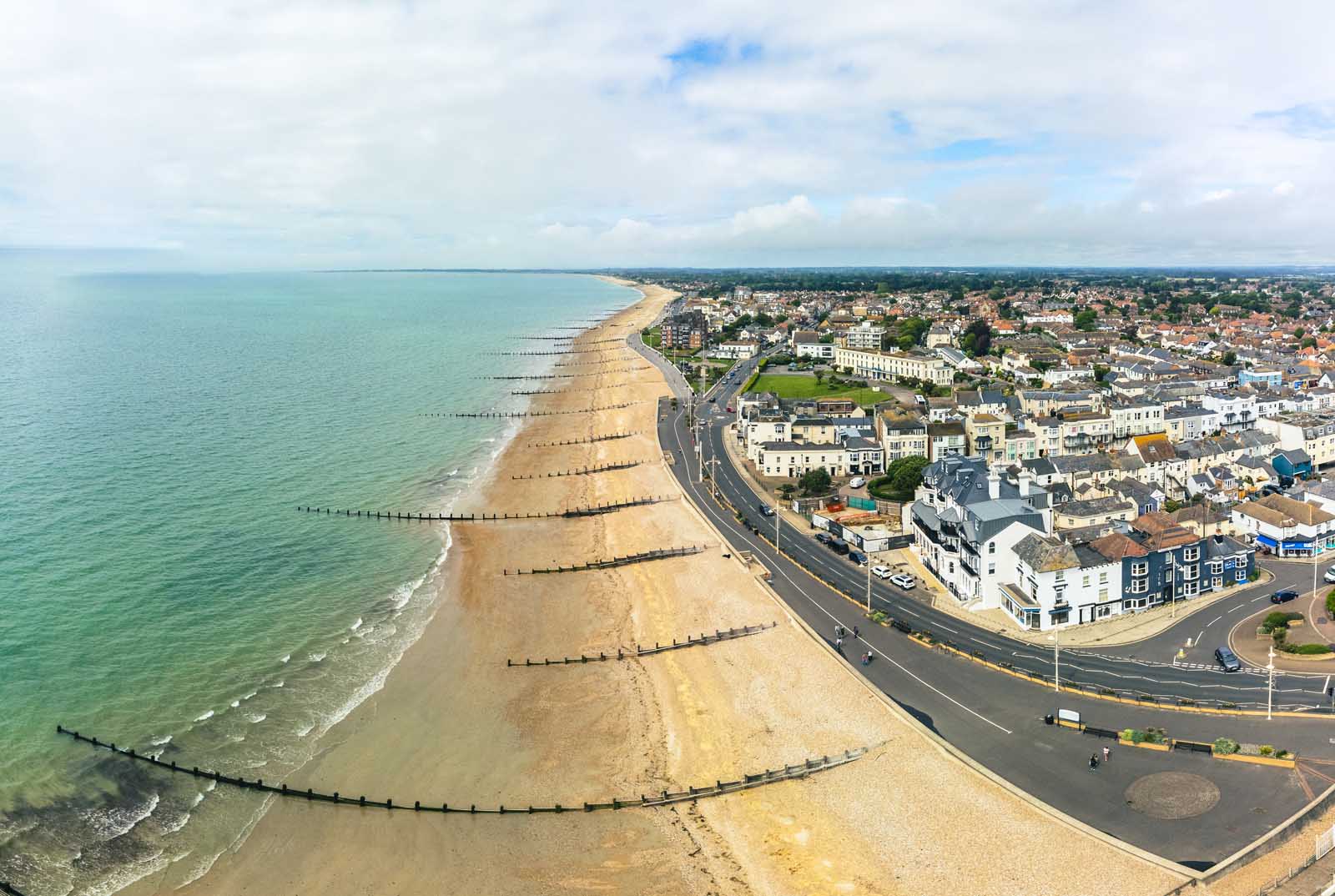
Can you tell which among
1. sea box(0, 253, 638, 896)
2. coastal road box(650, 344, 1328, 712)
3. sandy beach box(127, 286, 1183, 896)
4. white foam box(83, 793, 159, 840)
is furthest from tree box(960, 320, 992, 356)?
white foam box(83, 793, 159, 840)

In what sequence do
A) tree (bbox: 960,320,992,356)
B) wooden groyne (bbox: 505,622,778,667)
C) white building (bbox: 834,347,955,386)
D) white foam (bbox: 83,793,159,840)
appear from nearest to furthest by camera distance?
white foam (bbox: 83,793,159,840) < wooden groyne (bbox: 505,622,778,667) < white building (bbox: 834,347,955,386) < tree (bbox: 960,320,992,356)

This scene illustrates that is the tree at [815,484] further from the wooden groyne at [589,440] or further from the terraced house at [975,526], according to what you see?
the wooden groyne at [589,440]

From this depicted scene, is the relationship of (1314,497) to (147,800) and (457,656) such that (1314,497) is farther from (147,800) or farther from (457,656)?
(147,800)

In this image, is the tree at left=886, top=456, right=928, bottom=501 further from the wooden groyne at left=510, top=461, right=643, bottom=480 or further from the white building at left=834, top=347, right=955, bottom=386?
the white building at left=834, top=347, right=955, bottom=386

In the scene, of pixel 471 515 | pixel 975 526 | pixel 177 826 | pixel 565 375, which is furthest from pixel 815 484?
pixel 565 375

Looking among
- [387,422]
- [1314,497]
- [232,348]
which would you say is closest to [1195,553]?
[1314,497]

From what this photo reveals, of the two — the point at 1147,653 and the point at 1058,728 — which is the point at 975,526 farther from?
the point at 1058,728
